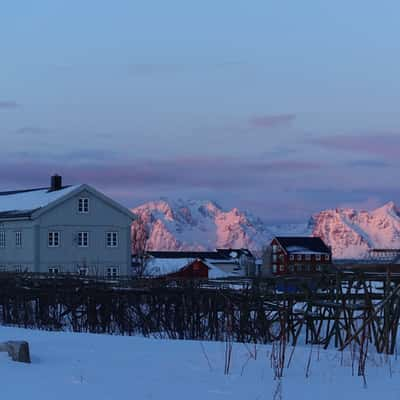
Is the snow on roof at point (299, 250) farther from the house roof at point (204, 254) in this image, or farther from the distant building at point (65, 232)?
the distant building at point (65, 232)

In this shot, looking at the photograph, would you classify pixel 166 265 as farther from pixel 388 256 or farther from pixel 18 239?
pixel 18 239

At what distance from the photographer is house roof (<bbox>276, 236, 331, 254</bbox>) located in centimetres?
11556

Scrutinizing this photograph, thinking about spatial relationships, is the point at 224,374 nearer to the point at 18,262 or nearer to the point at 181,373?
the point at 181,373

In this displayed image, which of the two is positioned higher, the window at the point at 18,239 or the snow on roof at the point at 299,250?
the window at the point at 18,239

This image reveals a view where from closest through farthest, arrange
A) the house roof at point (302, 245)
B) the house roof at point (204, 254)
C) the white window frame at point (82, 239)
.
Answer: the white window frame at point (82, 239) → the house roof at point (204, 254) → the house roof at point (302, 245)

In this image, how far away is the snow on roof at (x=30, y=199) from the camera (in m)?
55.7

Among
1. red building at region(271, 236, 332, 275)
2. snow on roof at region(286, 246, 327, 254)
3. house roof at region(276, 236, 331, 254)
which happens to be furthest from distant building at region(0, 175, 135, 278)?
house roof at region(276, 236, 331, 254)

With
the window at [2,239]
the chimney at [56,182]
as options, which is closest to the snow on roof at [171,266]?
the chimney at [56,182]

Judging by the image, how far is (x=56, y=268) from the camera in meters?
54.7

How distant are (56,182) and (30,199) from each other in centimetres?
196

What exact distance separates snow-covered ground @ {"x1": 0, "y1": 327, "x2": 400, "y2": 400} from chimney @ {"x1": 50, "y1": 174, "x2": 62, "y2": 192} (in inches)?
1671

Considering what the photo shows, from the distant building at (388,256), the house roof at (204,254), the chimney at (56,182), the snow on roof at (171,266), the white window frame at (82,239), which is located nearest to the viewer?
the distant building at (388,256)

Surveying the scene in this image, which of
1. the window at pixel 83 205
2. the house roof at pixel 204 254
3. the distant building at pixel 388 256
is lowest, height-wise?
the house roof at pixel 204 254

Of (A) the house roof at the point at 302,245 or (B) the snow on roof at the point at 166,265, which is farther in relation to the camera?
(A) the house roof at the point at 302,245
